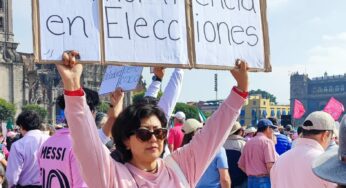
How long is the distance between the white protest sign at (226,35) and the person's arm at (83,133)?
2.98ft

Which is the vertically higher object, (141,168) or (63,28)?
(63,28)

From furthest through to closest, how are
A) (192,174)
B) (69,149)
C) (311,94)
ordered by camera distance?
(311,94) < (69,149) < (192,174)

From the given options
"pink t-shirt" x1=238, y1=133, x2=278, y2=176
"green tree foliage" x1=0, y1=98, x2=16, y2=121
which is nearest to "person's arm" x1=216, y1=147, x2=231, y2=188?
"pink t-shirt" x1=238, y1=133, x2=278, y2=176

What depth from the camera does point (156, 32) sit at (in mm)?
3344

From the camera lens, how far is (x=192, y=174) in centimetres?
304

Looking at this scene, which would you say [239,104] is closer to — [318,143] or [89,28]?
[89,28]

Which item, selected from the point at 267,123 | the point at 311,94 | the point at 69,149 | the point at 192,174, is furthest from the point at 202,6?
the point at 311,94

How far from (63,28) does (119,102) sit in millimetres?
1215

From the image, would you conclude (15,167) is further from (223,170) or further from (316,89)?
(316,89)

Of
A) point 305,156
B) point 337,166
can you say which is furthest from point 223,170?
point 337,166

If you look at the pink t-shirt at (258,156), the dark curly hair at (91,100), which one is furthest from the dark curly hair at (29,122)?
the pink t-shirt at (258,156)

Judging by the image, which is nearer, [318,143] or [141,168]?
[141,168]

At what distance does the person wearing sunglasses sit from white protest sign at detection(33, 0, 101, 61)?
20 centimetres

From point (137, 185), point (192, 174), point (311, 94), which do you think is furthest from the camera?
point (311, 94)
